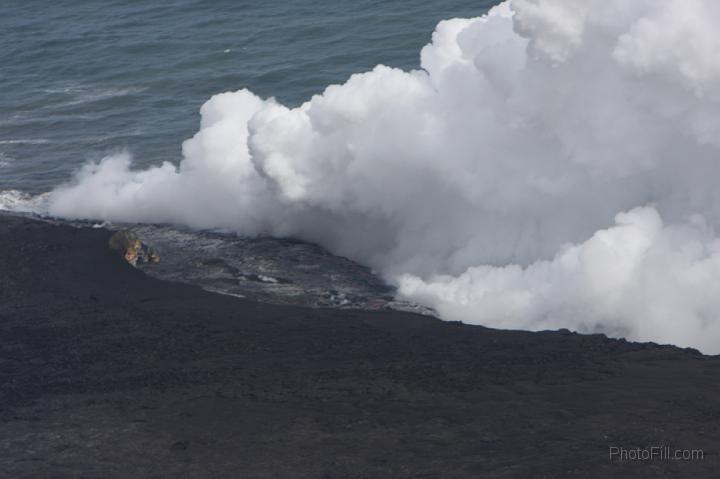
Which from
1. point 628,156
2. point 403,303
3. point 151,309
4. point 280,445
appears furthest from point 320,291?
point 280,445

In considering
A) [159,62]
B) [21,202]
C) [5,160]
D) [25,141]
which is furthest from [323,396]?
[159,62]

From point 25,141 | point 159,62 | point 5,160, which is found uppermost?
point 159,62

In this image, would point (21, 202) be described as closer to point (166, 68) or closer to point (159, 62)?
point (166, 68)

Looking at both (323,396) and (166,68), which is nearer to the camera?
(323,396)

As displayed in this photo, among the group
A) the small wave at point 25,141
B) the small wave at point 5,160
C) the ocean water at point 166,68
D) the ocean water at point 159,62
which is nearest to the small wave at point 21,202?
the ocean water at point 166,68

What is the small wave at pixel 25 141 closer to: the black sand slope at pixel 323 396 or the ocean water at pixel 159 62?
the ocean water at pixel 159 62

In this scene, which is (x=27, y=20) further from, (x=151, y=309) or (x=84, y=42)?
(x=151, y=309)

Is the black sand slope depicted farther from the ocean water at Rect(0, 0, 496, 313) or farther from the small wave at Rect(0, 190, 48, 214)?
the small wave at Rect(0, 190, 48, 214)
